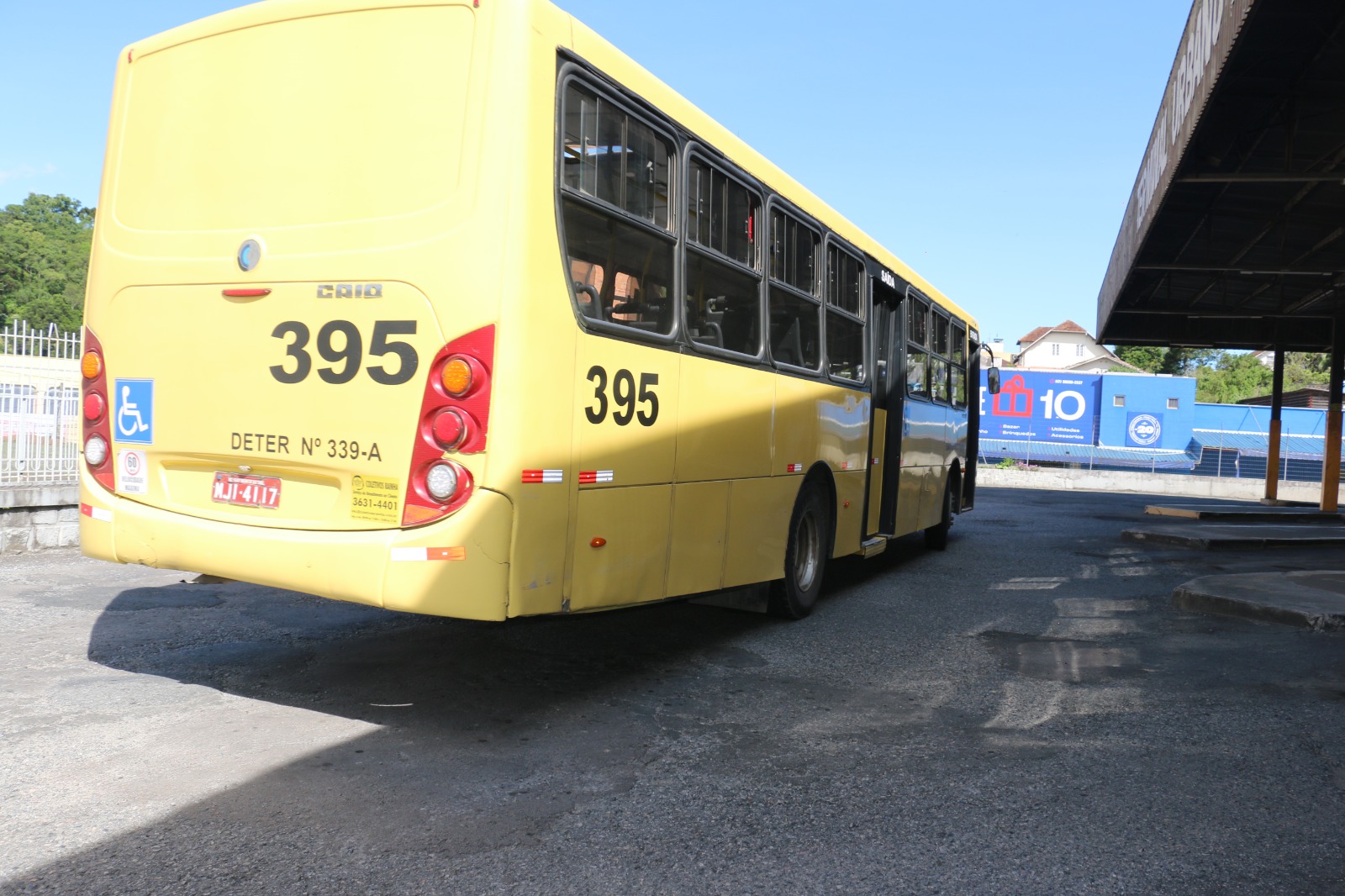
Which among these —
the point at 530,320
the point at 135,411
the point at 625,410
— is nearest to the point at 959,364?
the point at 625,410

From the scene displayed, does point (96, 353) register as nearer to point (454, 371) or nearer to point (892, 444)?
point (454, 371)

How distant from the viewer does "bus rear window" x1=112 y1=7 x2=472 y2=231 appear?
14.8 ft

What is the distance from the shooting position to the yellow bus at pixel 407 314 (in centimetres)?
436

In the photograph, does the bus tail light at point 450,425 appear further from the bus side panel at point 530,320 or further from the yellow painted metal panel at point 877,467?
the yellow painted metal panel at point 877,467

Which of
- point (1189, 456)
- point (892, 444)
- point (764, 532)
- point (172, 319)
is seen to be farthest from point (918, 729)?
point (1189, 456)

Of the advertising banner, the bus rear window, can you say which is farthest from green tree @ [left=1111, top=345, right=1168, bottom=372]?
the bus rear window

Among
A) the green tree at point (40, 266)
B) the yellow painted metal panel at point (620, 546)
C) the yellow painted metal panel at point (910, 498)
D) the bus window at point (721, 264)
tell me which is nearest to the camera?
the yellow painted metal panel at point (620, 546)

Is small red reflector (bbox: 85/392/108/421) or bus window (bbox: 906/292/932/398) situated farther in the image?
bus window (bbox: 906/292/932/398)

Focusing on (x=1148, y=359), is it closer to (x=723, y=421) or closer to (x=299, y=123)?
(x=723, y=421)

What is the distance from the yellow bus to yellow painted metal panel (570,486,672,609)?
0.02 metres

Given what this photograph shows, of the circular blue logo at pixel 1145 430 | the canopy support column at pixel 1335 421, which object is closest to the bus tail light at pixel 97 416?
the canopy support column at pixel 1335 421

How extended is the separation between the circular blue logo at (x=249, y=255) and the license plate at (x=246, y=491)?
3.05 feet

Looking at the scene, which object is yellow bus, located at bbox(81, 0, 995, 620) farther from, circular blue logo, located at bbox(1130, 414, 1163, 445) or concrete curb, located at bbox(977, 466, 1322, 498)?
circular blue logo, located at bbox(1130, 414, 1163, 445)

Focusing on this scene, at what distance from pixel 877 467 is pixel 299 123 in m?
6.10
